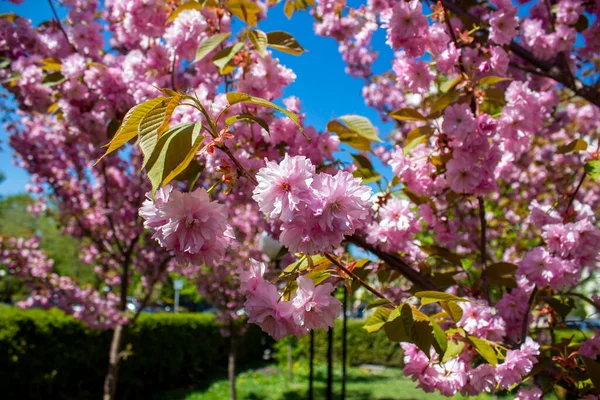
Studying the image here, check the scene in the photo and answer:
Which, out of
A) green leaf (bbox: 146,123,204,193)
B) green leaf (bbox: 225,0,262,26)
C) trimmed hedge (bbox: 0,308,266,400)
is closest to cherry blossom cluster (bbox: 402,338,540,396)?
green leaf (bbox: 146,123,204,193)

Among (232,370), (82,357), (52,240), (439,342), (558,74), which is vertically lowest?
(232,370)

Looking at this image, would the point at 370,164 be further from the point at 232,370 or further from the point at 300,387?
the point at 300,387

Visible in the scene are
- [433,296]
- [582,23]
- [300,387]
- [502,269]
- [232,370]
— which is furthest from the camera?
[300,387]

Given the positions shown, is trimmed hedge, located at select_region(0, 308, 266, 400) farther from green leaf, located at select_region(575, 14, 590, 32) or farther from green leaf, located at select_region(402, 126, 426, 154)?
green leaf, located at select_region(575, 14, 590, 32)

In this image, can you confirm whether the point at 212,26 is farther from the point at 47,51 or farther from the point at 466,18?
the point at 47,51

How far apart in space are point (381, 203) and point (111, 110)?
147cm

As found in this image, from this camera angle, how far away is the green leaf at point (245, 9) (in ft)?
5.09

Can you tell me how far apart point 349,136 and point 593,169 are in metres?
0.80

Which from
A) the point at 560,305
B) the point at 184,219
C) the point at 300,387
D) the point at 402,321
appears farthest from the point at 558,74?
the point at 300,387

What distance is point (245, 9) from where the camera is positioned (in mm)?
1571

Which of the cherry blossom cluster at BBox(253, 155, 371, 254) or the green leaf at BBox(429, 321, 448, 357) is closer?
the cherry blossom cluster at BBox(253, 155, 371, 254)

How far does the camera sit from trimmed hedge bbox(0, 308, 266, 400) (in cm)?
545

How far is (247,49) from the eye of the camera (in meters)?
1.71

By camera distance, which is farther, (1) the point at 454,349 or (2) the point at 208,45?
(2) the point at 208,45
